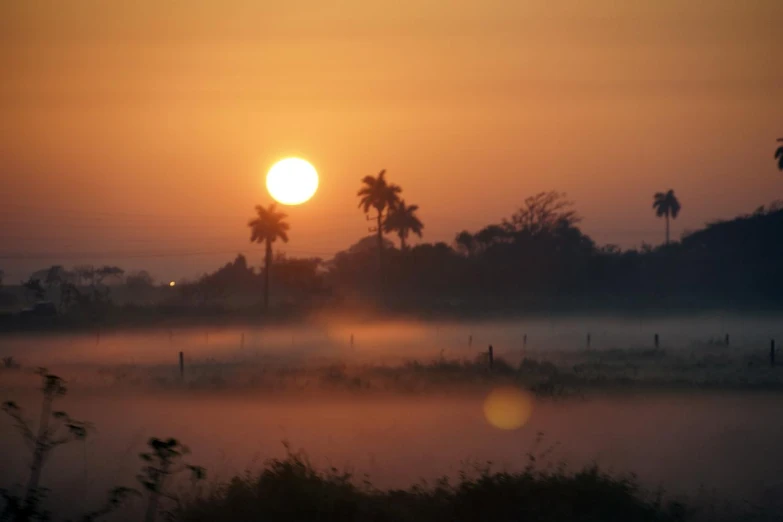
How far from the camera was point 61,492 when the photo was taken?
12.4 meters

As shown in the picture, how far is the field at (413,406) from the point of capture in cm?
1373

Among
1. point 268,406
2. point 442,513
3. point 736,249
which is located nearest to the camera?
point 442,513

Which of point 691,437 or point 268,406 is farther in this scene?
point 268,406

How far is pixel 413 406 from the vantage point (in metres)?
21.9

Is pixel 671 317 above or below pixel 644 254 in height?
below

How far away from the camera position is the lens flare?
18.5m

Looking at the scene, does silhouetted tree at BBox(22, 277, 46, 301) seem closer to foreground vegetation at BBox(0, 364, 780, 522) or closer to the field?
the field

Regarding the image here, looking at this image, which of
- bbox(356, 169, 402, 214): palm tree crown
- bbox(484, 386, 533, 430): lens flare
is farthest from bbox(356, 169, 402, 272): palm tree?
bbox(484, 386, 533, 430): lens flare

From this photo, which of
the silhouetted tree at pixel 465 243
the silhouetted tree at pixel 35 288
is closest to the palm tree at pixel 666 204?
the silhouetted tree at pixel 465 243

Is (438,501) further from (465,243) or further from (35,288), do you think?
(465,243)

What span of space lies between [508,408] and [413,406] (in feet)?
7.64

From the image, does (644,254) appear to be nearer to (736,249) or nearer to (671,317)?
(736,249)

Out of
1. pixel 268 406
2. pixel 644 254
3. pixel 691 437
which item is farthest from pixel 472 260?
pixel 691 437

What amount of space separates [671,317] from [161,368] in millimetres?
36900
